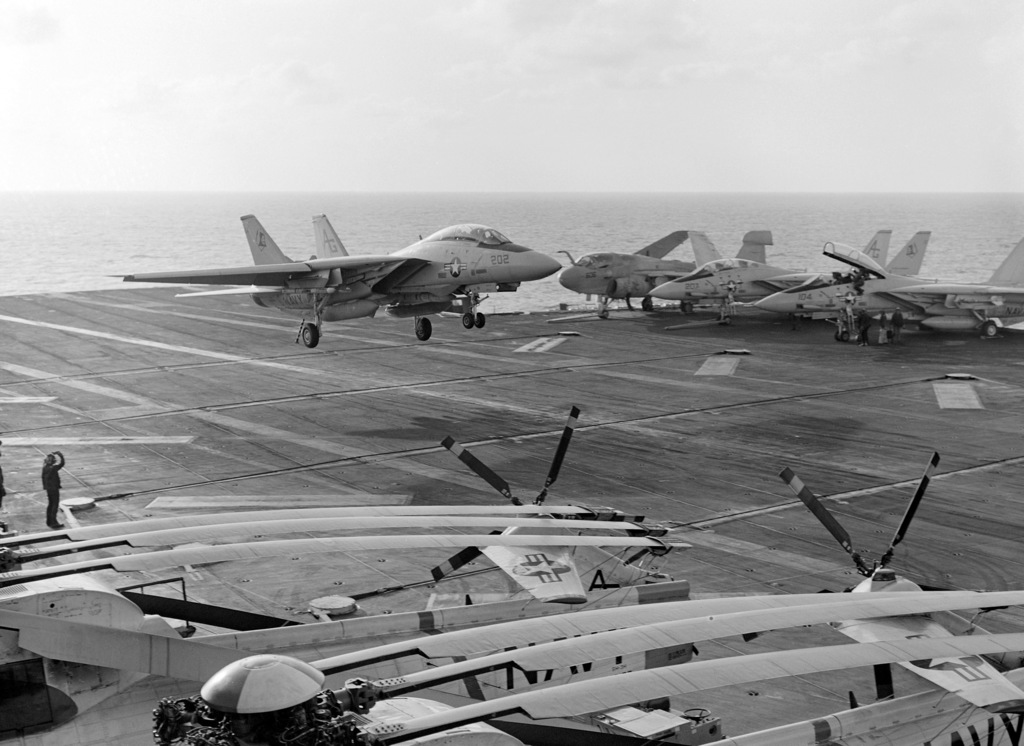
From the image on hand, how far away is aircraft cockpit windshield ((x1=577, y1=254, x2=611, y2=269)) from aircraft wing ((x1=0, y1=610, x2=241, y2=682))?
52.8m

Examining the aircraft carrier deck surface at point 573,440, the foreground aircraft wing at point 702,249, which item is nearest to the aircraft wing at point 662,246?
the foreground aircraft wing at point 702,249

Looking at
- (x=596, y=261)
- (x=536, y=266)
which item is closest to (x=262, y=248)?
(x=536, y=266)

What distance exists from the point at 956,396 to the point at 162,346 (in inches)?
1320

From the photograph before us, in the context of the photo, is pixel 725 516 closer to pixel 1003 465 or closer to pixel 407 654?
pixel 1003 465

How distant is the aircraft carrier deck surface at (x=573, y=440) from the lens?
18.9m

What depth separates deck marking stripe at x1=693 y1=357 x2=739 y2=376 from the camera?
1637 inches

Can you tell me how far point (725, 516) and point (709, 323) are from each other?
3608 cm

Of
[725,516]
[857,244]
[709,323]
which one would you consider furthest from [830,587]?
[857,244]

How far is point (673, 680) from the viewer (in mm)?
7094

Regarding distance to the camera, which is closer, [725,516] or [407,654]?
[407,654]

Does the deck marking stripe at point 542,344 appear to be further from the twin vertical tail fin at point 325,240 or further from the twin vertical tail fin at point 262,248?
the twin vertical tail fin at point 262,248

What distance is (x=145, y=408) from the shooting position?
3516cm

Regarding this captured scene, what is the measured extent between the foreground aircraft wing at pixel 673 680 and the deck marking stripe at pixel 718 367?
1320 inches

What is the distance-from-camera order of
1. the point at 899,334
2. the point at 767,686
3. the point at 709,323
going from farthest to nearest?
1. the point at 709,323
2. the point at 899,334
3. the point at 767,686
